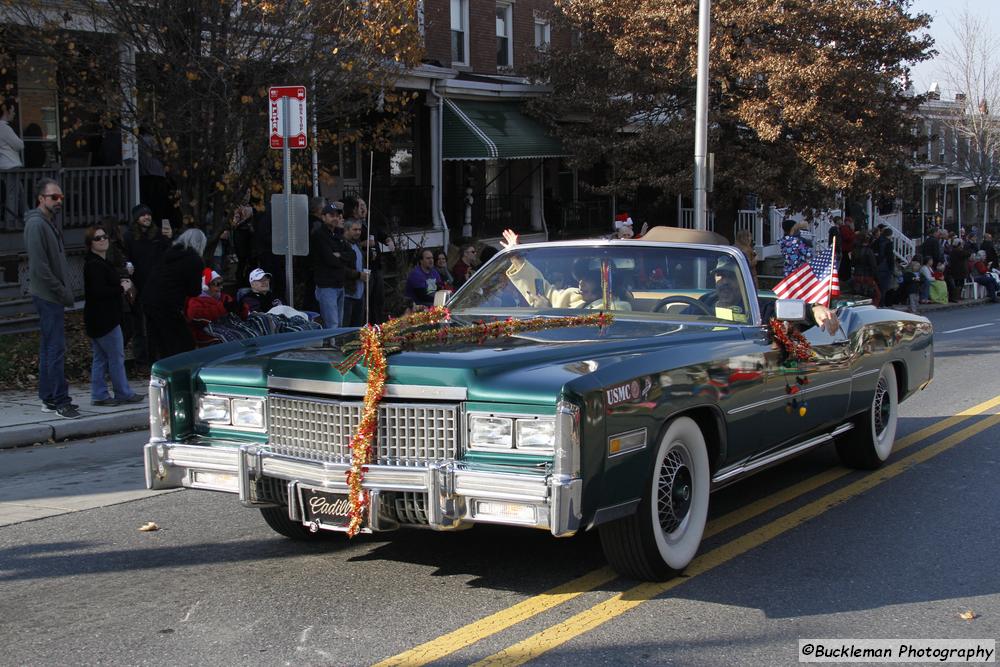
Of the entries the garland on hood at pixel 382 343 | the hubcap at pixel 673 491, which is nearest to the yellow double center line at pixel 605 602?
the hubcap at pixel 673 491

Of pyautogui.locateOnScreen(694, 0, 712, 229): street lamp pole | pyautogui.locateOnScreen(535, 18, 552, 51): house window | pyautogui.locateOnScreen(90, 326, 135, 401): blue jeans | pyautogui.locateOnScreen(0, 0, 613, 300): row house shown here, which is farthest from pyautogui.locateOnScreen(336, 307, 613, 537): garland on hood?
pyautogui.locateOnScreen(535, 18, 552, 51): house window

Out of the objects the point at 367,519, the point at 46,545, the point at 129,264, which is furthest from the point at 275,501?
the point at 129,264

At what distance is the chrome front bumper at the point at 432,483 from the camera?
462 centimetres

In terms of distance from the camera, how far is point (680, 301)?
666 cm

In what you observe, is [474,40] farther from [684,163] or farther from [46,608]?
[46,608]

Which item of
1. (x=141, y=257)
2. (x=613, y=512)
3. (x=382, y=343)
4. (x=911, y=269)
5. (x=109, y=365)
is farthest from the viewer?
(x=911, y=269)

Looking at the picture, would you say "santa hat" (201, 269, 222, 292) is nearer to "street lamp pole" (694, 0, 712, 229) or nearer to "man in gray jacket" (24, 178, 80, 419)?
"man in gray jacket" (24, 178, 80, 419)

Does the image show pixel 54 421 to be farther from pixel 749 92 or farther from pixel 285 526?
pixel 749 92

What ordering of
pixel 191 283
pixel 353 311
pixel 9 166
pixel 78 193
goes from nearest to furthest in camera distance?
pixel 191 283 → pixel 353 311 → pixel 9 166 → pixel 78 193

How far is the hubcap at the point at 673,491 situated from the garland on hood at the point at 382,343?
3.60 ft

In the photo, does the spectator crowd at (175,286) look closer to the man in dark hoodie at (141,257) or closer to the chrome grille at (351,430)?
the man in dark hoodie at (141,257)

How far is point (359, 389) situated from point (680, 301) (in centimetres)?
235

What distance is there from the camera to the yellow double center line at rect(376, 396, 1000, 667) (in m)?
4.52

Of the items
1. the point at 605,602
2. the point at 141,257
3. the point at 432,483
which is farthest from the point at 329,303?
the point at 432,483
